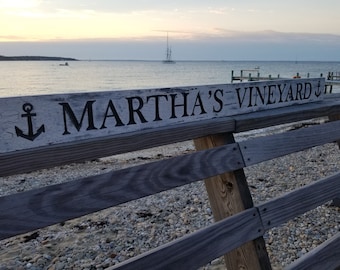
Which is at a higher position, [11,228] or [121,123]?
[121,123]

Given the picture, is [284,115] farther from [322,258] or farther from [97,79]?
[97,79]

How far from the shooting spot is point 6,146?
1161 mm

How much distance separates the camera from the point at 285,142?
1945 millimetres

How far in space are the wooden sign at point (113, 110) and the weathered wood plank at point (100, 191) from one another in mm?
180

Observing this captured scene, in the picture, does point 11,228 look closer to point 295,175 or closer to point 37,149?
point 37,149

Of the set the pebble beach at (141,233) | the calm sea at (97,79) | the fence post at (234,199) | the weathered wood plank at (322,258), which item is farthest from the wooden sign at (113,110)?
the calm sea at (97,79)

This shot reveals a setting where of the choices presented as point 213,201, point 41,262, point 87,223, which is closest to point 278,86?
point 213,201

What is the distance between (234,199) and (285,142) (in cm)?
48

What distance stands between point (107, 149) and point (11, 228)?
0.43 metres

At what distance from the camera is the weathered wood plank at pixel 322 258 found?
1943mm

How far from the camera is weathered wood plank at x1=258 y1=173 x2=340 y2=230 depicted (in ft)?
5.86

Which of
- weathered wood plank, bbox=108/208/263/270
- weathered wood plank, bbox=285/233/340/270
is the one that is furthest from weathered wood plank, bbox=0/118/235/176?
weathered wood plank, bbox=285/233/340/270

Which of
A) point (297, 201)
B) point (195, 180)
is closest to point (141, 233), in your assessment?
point (297, 201)

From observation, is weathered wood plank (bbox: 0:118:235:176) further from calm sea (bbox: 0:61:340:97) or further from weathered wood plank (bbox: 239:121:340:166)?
calm sea (bbox: 0:61:340:97)
